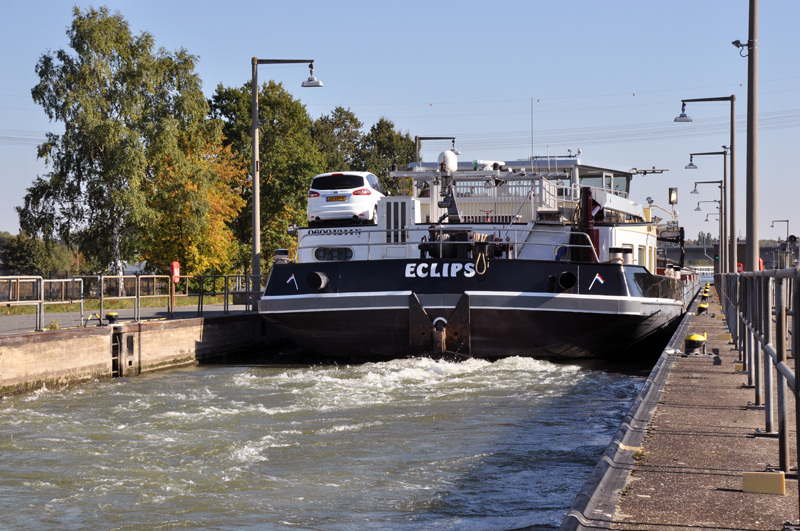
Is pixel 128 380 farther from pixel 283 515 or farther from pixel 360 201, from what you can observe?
pixel 283 515

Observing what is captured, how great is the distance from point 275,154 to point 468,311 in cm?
3920

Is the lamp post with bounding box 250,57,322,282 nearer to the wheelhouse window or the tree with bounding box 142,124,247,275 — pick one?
the wheelhouse window

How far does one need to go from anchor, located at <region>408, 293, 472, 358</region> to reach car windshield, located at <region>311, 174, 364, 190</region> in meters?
5.05

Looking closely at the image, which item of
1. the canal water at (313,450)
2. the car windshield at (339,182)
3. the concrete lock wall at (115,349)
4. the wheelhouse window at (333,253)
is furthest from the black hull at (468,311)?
the car windshield at (339,182)

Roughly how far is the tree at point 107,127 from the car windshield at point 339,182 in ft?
66.2

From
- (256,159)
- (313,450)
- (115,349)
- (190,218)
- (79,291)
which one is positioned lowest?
(313,450)

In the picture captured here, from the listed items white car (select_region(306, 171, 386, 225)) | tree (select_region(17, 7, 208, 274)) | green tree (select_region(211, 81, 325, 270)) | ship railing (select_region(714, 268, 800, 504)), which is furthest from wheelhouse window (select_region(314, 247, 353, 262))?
green tree (select_region(211, 81, 325, 270))

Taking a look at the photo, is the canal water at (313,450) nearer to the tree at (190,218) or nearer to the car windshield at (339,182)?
the car windshield at (339,182)

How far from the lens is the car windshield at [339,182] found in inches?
783

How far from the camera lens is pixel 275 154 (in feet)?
174

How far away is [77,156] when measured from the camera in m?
38.9

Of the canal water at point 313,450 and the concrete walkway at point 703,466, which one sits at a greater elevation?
the concrete walkway at point 703,466

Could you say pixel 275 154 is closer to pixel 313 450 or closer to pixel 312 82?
pixel 312 82

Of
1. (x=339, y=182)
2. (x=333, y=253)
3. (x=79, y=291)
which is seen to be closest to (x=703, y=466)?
(x=333, y=253)
